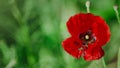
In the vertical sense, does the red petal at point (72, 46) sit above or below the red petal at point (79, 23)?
below

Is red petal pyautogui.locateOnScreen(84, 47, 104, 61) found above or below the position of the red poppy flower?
below

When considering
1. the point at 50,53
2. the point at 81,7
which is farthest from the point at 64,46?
the point at 81,7

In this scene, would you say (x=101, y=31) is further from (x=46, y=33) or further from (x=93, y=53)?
(x=46, y=33)

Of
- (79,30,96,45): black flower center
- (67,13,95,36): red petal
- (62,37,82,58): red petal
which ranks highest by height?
(67,13,95,36): red petal

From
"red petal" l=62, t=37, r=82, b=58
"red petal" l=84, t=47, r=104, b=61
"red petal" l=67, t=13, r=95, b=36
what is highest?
"red petal" l=67, t=13, r=95, b=36

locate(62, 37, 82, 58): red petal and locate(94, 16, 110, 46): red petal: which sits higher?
locate(94, 16, 110, 46): red petal

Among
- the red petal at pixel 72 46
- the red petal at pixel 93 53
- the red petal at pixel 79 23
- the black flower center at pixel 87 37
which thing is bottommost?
the red petal at pixel 93 53
